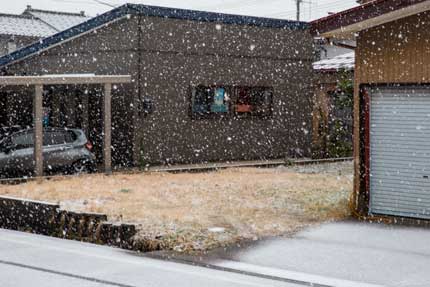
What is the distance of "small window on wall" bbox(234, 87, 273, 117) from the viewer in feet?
85.8

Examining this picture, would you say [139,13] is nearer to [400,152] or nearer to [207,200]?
[207,200]

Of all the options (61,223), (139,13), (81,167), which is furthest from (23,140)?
(61,223)

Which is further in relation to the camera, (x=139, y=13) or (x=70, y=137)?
(x=139, y=13)

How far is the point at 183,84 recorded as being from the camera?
24641 mm

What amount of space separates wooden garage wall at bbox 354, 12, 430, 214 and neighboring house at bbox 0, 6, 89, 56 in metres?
34.4

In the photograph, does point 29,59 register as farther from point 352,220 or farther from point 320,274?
point 320,274

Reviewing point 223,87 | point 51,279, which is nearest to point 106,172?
point 223,87

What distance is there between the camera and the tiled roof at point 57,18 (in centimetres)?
4883

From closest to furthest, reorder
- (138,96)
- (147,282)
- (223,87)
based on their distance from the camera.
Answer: (147,282) → (138,96) → (223,87)

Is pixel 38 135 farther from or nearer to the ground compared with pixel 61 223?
farther from the ground

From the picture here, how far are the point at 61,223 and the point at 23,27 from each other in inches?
1431

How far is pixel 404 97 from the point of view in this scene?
13.6 meters

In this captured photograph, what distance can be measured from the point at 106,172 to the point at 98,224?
32.5ft

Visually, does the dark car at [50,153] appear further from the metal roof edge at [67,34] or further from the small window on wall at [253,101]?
the small window on wall at [253,101]
